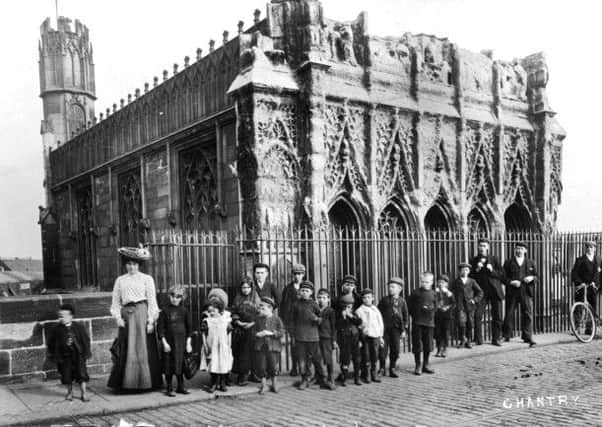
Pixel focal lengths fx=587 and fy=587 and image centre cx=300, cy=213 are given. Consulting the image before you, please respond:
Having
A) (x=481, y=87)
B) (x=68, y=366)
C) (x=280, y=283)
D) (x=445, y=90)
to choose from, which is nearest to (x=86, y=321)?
(x=68, y=366)

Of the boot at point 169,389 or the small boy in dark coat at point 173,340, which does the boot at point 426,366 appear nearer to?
the small boy in dark coat at point 173,340

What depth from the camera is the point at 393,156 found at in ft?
40.5

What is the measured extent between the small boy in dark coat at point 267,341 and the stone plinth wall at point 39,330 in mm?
2290

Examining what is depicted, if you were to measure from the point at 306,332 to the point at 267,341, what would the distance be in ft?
1.71

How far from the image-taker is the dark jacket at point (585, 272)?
11.3 metres

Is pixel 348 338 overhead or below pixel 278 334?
below

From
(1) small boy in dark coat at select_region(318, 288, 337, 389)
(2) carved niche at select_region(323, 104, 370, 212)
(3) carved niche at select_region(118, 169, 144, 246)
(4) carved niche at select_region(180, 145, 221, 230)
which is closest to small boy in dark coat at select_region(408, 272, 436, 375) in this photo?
(1) small boy in dark coat at select_region(318, 288, 337, 389)

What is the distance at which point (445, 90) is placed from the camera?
44.1 ft

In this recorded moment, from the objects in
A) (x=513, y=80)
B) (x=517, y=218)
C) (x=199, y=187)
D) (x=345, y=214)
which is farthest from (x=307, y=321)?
(x=513, y=80)

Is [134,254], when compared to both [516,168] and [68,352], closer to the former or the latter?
[68,352]

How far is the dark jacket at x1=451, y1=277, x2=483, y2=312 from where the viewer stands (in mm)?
9914

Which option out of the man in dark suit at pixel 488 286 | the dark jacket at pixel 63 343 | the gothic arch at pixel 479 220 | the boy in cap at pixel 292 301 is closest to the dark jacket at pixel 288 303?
the boy in cap at pixel 292 301

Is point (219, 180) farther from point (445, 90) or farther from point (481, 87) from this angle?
point (481, 87)

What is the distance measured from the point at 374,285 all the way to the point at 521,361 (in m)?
3.42
